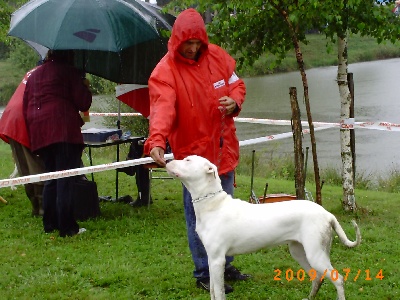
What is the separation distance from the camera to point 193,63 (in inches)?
173

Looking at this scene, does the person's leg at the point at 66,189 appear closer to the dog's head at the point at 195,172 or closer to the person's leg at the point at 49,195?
the person's leg at the point at 49,195

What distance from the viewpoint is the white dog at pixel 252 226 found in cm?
403

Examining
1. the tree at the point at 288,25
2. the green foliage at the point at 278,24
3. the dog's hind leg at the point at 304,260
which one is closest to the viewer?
the dog's hind leg at the point at 304,260

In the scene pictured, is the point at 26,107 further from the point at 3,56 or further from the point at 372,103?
the point at 3,56

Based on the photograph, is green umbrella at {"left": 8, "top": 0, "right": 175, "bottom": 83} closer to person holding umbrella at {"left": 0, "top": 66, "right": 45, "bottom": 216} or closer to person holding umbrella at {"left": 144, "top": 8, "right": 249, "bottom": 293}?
person holding umbrella at {"left": 0, "top": 66, "right": 45, "bottom": 216}

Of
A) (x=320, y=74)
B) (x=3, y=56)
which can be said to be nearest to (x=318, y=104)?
(x=320, y=74)

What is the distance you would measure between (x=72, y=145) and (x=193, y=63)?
2.29m

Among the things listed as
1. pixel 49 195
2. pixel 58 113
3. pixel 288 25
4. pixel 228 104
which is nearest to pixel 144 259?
pixel 49 195

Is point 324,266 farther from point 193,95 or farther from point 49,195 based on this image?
point 49,195

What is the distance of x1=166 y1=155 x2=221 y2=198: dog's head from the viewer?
388cm

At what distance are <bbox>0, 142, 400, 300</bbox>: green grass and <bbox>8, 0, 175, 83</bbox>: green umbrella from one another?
187cm

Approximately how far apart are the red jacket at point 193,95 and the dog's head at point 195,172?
1.17 ft
